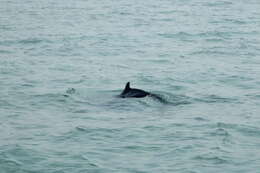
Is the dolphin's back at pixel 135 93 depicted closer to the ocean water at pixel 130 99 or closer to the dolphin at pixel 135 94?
the dolphin at pixel 135 94

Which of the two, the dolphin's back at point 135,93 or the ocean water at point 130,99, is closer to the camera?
the ocean water at point 130,99

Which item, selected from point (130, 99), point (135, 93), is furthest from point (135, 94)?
point (130, 99)

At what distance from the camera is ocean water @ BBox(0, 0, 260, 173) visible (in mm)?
14695

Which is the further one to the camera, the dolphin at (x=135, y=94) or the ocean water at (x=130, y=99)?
the dolphin at (x=135, y=94)

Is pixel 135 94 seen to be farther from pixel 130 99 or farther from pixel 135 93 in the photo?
pixel 130 99

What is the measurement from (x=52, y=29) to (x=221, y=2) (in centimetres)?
1870

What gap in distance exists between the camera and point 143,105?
1908 cm

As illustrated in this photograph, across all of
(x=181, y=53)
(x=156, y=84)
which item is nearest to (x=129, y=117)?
(x=156, y=84)

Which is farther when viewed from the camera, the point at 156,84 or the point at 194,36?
the point at 194,36

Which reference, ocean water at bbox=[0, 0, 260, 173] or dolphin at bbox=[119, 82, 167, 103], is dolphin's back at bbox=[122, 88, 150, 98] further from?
ocean water at bbox=[0, 0, 260, 173]

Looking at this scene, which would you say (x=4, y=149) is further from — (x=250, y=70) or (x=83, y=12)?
(x=83, y=12)

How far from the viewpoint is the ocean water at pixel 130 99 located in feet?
48.2

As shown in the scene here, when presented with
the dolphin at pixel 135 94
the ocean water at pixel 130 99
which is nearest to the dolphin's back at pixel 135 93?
the dolphin at pixel 135 94

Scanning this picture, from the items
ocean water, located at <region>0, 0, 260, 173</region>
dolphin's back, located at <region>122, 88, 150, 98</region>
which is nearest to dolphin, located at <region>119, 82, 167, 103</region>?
dolphin's back, located at <region>122, 88, 150, 98</region>
